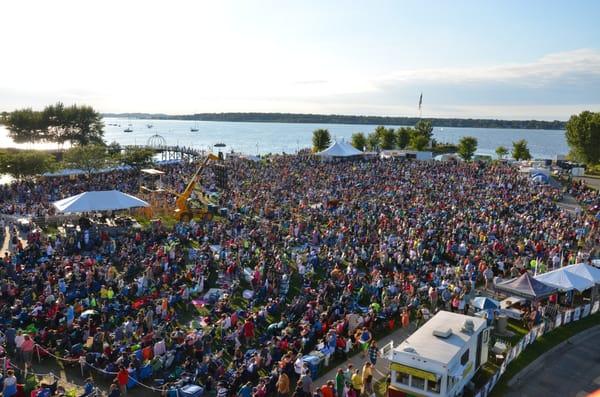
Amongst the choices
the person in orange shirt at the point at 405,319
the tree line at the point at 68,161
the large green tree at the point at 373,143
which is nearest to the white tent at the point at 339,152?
→ the tree line at the point at 68,161

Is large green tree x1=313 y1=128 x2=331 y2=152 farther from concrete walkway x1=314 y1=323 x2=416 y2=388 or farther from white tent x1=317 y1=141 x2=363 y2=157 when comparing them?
concrete walkway x1=314 y1=323 x2=416 y2=388

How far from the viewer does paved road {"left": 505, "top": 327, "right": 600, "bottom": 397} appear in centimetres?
1179

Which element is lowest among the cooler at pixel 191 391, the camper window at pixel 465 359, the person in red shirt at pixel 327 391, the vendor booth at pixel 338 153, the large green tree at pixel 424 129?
the cooler at pixel 191 391

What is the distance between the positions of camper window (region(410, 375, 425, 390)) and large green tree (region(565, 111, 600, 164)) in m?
54.8

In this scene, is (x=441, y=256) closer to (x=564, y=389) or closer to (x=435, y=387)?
(x=564, y=389)

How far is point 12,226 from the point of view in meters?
24.1

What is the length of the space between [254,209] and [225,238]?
7619 mm

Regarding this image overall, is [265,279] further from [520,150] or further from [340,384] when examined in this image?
[520,150]

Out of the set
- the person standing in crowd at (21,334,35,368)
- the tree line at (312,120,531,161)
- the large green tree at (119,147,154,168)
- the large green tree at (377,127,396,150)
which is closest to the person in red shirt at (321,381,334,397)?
the person standing in crowd at (21,334,35,368)

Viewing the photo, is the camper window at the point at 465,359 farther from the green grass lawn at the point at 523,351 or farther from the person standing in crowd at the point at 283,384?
the person standing in crowd at the point at 283,384

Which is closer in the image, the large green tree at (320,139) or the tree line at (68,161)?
the tree line at (68,161)

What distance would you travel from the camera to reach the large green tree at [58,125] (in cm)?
5862

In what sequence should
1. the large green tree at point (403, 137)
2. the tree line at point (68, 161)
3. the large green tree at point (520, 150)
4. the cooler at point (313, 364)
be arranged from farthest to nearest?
the large green tree at point (403, 137) → the large green tree at point (520, 150) → the tree line at point (68, 161) → the cooler at point (313, 364)

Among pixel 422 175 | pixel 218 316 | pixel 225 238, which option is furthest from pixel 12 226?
pixel 422 175
